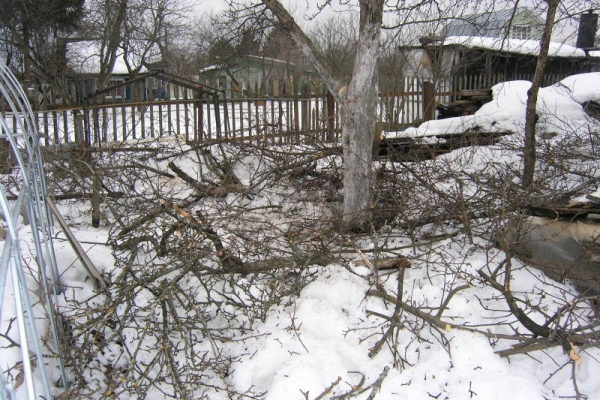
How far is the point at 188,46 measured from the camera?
101 ft

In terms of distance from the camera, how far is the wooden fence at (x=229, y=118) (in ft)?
24.1

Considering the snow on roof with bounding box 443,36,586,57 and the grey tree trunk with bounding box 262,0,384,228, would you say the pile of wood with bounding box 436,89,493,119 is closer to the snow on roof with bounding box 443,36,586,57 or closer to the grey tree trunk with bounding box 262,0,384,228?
the snow on roof with bounding box 443,36,586,57

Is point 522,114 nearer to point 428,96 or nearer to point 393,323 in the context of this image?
point 428,96

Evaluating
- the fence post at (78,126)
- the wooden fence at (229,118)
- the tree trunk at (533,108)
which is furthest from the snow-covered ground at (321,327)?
the fence post at (78,126)

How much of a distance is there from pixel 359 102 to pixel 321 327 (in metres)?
2.32

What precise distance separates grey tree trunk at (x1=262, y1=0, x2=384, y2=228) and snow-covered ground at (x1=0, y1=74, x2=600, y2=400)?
0.48 m

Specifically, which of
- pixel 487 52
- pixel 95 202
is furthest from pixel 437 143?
pixel 95 202

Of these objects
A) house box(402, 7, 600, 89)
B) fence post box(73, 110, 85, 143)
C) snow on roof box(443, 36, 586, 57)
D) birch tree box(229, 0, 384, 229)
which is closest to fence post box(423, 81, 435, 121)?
house box(402, 7, 600, 89)

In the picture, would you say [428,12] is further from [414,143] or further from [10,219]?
[10,219]

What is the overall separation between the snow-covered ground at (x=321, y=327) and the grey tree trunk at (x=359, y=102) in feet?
1.59

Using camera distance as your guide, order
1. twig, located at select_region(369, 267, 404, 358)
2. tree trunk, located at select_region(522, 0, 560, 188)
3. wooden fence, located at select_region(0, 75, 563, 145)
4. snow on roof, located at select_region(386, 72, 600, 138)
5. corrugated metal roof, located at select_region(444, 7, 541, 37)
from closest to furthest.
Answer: twig, located at select_region(369, 267, 404, 358), tree trunk, located at select_region(522, 0, 560, 188), corrugated metal roof, located at select_region(444, 7, 541, 37), wooden fence, located at select_region(0, 75, 563, 145), snow on roof, located at select_region(386, 72, 600, 138)

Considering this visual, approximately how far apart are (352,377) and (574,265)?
2.15 m

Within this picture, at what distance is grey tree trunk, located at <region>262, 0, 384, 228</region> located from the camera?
15.0 ft

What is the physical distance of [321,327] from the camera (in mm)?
3574
